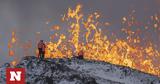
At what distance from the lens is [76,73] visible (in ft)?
172

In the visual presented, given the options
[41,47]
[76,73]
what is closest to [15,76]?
[41,47]

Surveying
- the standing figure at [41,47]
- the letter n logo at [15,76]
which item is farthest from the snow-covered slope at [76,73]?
the letter n logo at [15,76]

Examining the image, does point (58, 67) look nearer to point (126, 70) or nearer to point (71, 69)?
point (71, 69)

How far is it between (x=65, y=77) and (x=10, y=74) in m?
19.3

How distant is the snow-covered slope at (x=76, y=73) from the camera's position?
168ft

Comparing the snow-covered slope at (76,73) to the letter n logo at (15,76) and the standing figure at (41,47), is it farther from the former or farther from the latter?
the letter n logo at (15,76)

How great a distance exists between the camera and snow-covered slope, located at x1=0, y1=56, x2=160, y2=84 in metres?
51.2

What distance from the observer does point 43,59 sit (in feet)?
180

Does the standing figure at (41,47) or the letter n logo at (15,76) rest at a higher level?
the standing figure at (41,47)

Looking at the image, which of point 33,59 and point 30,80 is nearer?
point 30,80

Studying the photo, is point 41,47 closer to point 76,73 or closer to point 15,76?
point 76,73

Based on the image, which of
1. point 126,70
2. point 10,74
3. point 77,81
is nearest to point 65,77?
point 77,81

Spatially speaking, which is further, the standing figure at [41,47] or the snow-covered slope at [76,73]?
the snow-covered slope at [76,73]

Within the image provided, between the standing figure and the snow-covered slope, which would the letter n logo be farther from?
the standing figure
